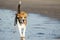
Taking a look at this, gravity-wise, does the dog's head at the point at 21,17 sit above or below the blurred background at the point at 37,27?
above

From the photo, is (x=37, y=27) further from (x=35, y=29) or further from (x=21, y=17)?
(x=21, y=17)

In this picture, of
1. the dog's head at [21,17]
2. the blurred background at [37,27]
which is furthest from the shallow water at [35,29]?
the dog's head at [21,17]

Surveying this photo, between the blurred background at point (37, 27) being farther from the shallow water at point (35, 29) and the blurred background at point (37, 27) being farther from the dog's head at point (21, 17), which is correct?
the dog's head at point (21, 17)

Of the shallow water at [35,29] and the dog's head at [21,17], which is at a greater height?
the dog's head at [21,17]

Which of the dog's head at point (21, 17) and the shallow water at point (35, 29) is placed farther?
the shallow water at point (35, 29)

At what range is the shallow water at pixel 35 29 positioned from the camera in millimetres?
1775

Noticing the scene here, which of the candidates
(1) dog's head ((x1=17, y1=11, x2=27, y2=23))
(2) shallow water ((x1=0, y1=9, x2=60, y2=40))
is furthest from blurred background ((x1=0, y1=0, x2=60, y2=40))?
(1) dog's head ((x1=17, y1=11, x2=27, y2=23))

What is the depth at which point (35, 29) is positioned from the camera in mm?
2059

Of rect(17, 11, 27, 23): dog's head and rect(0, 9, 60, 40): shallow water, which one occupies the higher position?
rect(17, 11, 27, 23): dog's head

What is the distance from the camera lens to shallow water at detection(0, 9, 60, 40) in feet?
5.82

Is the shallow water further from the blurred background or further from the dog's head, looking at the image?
the dog's head

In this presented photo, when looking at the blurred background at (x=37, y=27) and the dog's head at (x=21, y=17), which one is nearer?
the dog's head at (x=21, y=17)

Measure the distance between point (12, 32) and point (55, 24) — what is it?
62 centimetres

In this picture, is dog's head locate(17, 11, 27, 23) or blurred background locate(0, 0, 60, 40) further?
blurred background locate(0, 0, 60, 40)
